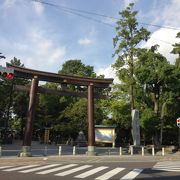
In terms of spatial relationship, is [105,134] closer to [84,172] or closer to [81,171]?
[81,171]

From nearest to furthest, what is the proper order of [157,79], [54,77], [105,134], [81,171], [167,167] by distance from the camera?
[81,171], [167,167], [54,77], [157,79], [105,134]

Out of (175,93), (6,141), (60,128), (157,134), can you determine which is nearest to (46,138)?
(60,128)

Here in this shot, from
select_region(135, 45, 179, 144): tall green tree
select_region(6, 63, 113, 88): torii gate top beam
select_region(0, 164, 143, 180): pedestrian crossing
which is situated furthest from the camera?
select_region(135, 45, 179, 144): tall green tree

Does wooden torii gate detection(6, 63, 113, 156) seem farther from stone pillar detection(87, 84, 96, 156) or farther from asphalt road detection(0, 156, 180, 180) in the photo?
asphalt road detection(0, 156, 180, 180)

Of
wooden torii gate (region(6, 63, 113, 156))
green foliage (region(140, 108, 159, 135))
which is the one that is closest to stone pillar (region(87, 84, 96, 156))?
wooden torii gate (region(6, 63, 113, 156))

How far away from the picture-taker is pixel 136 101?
126 feet

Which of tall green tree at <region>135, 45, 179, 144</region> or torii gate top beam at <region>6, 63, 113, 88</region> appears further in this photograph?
tall green tree at <region>135, 45, 179, 144</region>

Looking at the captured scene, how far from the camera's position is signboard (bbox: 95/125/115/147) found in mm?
43250

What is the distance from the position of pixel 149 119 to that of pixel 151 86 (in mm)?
3796

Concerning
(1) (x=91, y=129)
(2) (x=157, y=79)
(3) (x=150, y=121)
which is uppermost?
(2) (x=157, y=79)

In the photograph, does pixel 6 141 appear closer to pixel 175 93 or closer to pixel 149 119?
pixel 149 119

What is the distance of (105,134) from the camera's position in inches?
1727

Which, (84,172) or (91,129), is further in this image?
(91,129)

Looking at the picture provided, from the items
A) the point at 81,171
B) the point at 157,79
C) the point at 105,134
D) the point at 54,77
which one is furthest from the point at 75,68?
the point at 81,171
